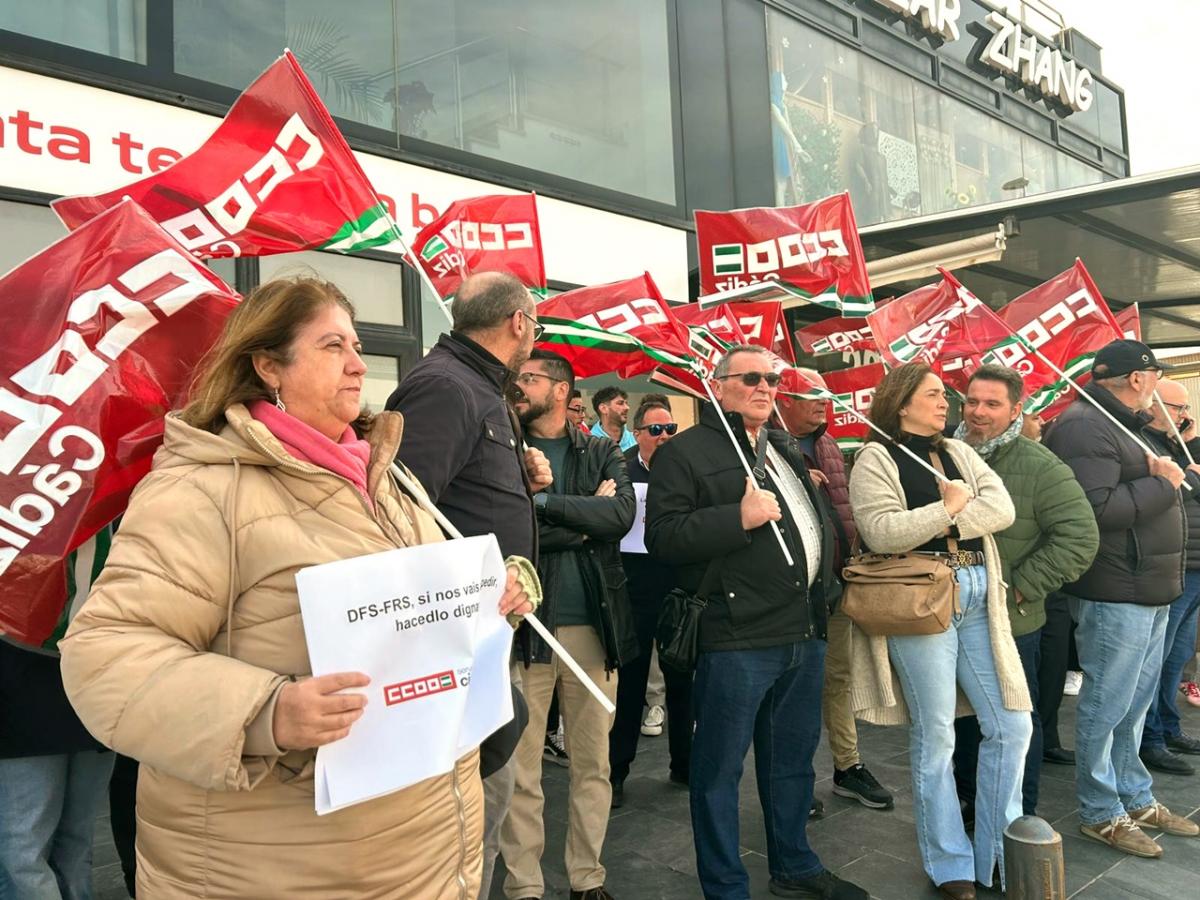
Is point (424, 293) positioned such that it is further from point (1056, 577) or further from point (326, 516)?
point (326, 516)

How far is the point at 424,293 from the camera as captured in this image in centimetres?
791

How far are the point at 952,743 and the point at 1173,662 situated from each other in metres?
2.83

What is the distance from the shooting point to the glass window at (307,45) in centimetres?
671

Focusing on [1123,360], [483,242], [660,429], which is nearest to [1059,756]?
[1123,360]

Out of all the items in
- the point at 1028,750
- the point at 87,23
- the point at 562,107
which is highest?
the point at 562,107

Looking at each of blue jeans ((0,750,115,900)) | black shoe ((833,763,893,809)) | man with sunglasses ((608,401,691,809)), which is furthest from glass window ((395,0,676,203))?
blue jeans ((0,750,115,900))

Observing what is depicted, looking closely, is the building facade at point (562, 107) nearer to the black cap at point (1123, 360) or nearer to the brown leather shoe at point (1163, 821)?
the black cap at point (1123, 360)

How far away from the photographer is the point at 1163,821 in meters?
4.34

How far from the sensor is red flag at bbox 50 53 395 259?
2949 mm

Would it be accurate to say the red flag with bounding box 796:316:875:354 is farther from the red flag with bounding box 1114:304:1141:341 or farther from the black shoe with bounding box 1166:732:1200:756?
the black shoe with bounding box 1166:732:1200:756

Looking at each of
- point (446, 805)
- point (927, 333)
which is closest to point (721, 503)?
point (446, 805)

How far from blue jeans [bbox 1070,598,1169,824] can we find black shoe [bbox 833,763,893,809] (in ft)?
2.96

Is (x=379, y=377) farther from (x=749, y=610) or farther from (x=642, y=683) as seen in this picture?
(x=749, y=610)

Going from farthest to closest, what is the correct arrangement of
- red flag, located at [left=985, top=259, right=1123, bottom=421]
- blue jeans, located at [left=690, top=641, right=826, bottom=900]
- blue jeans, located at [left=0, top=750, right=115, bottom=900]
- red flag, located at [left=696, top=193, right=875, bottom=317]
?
red flag, located at [left=985, top=259, right=1123, bottom=421] < red flag, located at [left=696, top=193, right=875, bottom=317] < blue jeans, located at [left=690, top=641, right=826, bottom=900] < blue jeans, located at [left=0, top=750, right=115, bottom=900]
